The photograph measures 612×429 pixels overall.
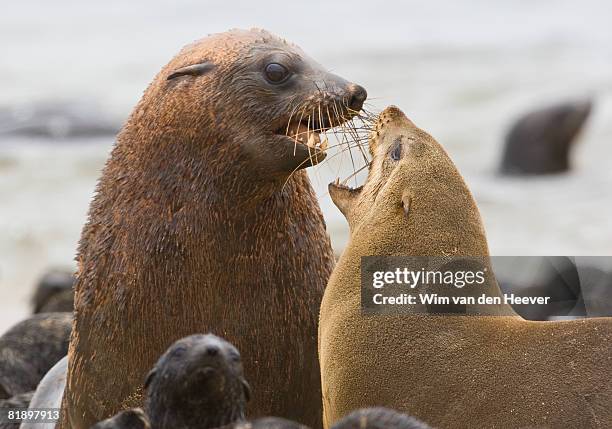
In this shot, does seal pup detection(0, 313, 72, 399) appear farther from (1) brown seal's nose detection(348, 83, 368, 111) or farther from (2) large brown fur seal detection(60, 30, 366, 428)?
(1) brown seal's nose detection(348, 83, 368, 111)

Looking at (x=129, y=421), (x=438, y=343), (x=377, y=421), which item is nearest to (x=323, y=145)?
(x=438, y=343)

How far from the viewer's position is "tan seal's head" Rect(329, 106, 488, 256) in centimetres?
562

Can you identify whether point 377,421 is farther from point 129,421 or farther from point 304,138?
point 304,138

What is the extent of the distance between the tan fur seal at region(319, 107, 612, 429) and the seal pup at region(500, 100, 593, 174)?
47.1ft

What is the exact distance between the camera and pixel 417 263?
5547 mm

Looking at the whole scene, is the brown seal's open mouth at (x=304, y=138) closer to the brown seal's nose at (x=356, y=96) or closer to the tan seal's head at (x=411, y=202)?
the brown seal's nose at (x=356, y=96)

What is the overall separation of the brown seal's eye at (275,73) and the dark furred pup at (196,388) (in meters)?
1.54

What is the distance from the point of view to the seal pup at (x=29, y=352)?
27.1 feet

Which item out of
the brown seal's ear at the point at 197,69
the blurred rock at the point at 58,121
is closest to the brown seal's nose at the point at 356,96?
the brown seal's ear at the point at 197,69

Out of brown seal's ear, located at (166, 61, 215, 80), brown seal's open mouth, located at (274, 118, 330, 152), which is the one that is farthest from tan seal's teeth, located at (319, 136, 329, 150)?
brown seal's ear, located at (166, 61, 215, 80)

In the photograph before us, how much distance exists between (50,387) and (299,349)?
1.68m

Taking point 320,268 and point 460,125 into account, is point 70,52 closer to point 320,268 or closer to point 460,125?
point 460,125

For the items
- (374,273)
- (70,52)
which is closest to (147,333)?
(374,273)

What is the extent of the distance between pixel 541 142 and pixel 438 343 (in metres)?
15.8
